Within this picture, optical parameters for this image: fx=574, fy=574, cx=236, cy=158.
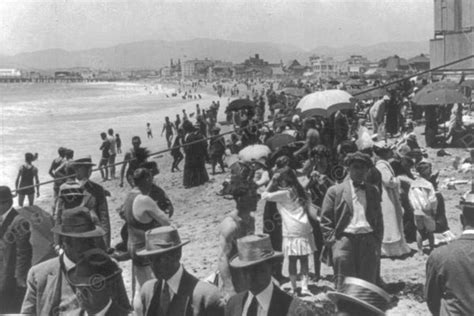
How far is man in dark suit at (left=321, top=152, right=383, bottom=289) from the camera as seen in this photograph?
5.38 metres

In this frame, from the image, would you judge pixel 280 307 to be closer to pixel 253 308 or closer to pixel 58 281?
pixel 253 308

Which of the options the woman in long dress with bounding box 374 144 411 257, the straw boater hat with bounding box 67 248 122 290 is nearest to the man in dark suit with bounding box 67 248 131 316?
the straw boater hat with bounding box 67 248 122 290

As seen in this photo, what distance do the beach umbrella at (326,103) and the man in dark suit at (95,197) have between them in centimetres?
523

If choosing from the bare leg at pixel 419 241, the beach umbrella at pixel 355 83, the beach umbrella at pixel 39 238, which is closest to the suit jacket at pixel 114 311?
the beach umbrella at pixel 39 238

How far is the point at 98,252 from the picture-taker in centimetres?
368

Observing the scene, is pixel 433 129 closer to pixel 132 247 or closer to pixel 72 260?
pixel 132 247

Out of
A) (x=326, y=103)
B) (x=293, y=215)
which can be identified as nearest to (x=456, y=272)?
(x=293, y=215)

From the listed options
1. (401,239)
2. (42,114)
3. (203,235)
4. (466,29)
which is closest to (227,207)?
(203,235)

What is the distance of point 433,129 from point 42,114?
50515 millimetres

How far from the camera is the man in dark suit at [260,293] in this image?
3244mm

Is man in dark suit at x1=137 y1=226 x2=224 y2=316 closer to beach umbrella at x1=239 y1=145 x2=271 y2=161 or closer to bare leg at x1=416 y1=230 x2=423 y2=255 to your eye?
bare leg at x1=416 y1=230 x2=423 y2=255

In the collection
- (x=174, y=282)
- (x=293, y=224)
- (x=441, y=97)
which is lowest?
(x=293, y=224)

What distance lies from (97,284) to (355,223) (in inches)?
109

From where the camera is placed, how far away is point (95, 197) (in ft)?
19.3
